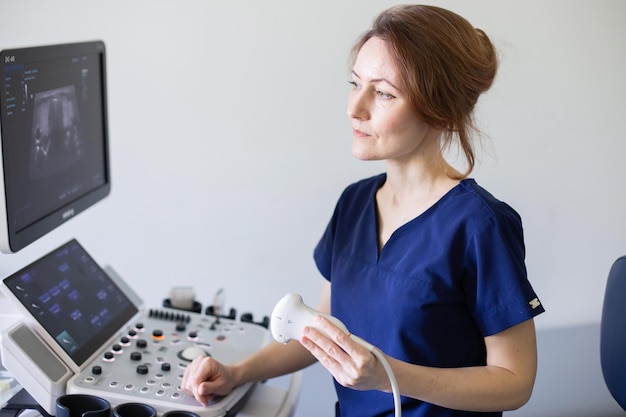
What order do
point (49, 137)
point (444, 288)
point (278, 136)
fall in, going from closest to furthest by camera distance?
point (444, 288) < point (49, 137) < point (278, 136)

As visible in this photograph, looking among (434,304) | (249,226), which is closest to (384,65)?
(434,304)

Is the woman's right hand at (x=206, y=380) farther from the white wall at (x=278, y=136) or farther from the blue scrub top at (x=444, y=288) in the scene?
the white wall at (x=278, y=136)

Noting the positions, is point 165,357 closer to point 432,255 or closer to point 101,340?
point 101,340

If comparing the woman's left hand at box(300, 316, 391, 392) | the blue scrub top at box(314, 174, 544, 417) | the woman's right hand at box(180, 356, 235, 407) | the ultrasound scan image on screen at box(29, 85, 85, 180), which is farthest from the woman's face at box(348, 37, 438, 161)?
the ultrasound scan image on screen at box(29, 85, 85, 180)

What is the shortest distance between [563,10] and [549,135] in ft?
1.30

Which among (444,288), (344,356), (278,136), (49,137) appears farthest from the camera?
(278,136)

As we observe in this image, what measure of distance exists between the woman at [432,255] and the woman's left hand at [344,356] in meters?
0.07

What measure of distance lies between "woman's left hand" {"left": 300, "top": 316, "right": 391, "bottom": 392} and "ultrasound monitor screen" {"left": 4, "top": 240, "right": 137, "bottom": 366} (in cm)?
51

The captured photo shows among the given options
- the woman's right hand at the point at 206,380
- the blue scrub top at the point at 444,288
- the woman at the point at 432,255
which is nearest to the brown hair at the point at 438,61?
the woman at the point at 432,255

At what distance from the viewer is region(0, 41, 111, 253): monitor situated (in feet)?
4.52

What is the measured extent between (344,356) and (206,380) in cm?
35

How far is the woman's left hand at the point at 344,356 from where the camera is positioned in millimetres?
1177

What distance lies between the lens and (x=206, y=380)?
4.67 feet

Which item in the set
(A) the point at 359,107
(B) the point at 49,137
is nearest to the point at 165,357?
(B) the point at 49,137
